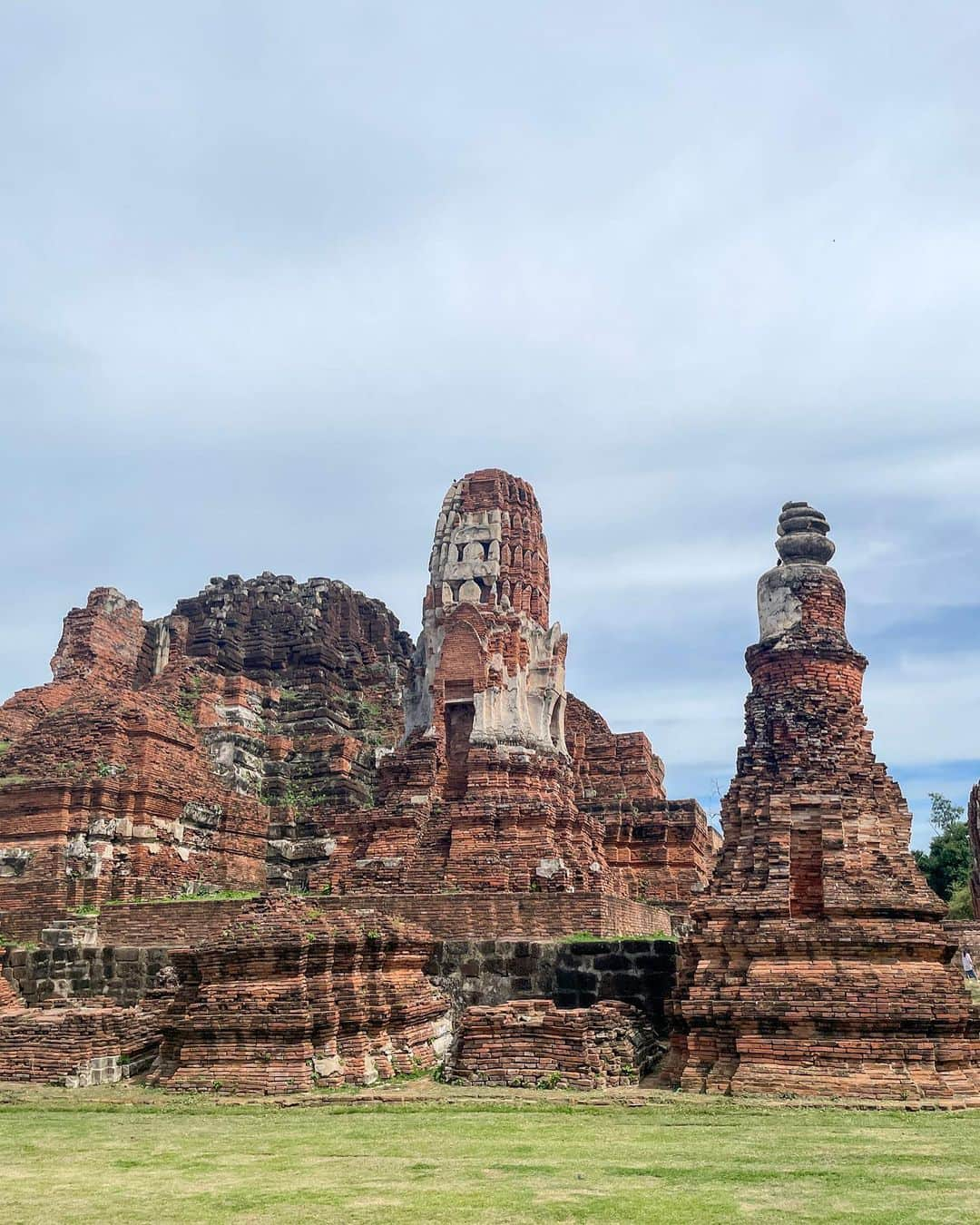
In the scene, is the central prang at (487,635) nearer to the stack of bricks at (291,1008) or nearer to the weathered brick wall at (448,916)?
Answer: the weathered brick wall at (448,916)

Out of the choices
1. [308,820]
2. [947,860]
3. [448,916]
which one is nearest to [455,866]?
[448,916]

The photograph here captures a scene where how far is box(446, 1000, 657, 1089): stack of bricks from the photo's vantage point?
12.9 metres

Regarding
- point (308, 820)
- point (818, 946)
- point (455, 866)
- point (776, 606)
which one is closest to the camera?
point (818, 946)

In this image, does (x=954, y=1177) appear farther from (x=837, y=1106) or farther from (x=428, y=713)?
(x=428, y=713)

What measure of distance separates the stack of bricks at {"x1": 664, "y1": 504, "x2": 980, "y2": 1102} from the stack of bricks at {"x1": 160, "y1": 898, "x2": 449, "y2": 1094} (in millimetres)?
3270

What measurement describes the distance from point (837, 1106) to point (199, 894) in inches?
578

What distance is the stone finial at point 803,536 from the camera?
1738 cm

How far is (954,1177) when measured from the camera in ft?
25.8

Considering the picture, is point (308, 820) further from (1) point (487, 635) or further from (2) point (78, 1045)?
(2) point (78, 1045)

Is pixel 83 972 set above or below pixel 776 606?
below

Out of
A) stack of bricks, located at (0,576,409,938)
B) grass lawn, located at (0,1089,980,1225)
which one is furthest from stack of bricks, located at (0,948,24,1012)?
grass lawn, located at (0,1089,980,1225)

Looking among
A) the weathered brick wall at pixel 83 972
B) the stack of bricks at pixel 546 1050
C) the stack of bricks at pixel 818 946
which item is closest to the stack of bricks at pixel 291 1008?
the stack of bricks at pixel 546 1050

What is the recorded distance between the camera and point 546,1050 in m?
13.1

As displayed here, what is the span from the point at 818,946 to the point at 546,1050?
304 cm
